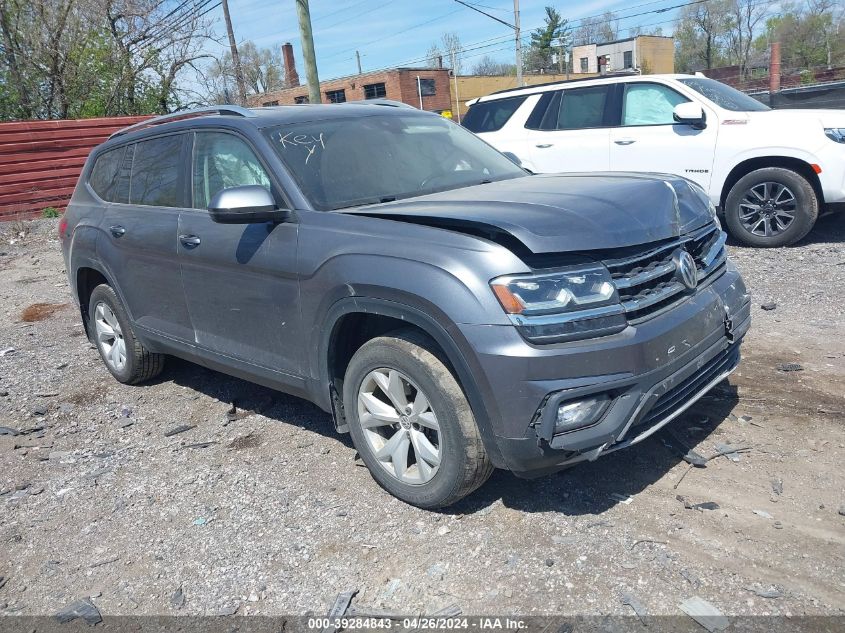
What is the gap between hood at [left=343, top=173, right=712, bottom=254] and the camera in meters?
2.93

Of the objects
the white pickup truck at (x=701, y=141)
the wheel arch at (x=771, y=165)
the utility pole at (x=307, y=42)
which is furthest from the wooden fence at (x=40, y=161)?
the wheel arch at (x=771, y=165)

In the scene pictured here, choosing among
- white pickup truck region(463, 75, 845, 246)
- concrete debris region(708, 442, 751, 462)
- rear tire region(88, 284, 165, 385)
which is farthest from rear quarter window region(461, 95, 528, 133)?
concrete debris region(708, 442, 751, 462)

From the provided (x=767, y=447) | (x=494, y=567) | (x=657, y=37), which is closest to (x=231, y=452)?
(x=494, y=567)

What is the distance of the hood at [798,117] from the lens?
7.27 m

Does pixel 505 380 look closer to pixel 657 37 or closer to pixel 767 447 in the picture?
pixel 767 447

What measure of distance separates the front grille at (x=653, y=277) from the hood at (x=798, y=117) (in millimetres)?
4850

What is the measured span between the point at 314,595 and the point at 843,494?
7.65 ft

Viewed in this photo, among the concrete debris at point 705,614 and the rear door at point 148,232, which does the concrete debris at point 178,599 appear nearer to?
the rear door at point 148,232

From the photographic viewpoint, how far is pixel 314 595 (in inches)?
114

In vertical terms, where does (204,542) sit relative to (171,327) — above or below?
below

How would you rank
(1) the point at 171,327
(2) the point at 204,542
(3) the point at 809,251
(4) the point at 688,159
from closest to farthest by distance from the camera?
(2) the point at 204,542 < (1) the point at 171,327 < (3) the point at 809,251 < (4) the point at 688,159

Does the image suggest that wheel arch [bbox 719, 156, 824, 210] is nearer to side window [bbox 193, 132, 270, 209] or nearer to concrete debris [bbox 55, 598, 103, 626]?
side window [bbox 193, 132, 270, 209]

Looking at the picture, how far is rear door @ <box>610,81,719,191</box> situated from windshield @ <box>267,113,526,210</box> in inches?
165

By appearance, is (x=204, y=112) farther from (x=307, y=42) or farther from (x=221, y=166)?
(x=307, y=42)
